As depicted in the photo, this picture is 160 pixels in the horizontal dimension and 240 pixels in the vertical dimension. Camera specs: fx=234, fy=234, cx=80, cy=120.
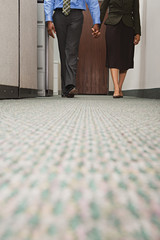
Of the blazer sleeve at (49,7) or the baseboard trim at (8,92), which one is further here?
the blazer sleeve at (49,7)

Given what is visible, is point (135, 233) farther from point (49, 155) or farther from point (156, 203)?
point (49, 155)

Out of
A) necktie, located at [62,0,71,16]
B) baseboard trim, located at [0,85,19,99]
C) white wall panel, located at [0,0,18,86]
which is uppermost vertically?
necktie, located at [62,0,71,16]

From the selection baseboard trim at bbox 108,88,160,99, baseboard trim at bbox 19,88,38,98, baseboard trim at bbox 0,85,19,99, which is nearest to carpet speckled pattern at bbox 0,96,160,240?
baseboard trim at bbox 0,85,19,99

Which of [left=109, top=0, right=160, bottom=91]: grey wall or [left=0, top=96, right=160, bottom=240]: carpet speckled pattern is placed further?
[left=109, top=0, right=160, bottom=91]: grey wall

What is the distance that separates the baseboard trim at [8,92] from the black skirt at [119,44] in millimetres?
846

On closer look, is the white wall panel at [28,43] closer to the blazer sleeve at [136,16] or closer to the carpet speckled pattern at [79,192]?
the blazer sleeve at [136,16]

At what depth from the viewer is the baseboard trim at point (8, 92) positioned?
138 centimetres

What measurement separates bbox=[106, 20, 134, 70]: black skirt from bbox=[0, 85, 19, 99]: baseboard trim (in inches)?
33.3

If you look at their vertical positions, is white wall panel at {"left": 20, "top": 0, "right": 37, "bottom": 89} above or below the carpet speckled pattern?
above

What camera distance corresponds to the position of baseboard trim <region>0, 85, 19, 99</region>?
54.4 inches

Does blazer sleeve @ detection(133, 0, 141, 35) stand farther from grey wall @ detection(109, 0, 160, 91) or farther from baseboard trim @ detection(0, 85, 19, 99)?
baseboard trim @ detection(0, 85, 19, 99)

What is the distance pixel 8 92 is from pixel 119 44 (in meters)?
1.05

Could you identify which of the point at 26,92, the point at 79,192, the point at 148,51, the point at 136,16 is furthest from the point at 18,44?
the point at 79,192

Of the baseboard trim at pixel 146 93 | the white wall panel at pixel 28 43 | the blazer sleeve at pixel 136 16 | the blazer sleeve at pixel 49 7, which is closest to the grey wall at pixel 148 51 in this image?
the baseboard trim at pixel 146 93
